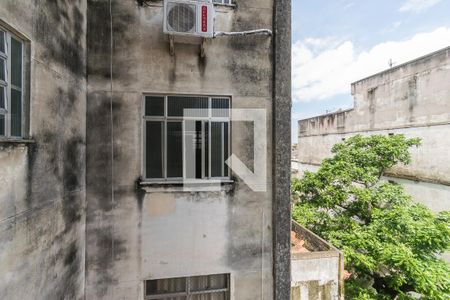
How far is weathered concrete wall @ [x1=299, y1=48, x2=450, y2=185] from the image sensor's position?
11.7 meters

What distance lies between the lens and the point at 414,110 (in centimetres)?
1332

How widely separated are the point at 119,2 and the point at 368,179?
10.8 metres

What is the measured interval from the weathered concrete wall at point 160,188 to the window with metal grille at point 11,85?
4.45ft

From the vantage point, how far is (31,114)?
280 cm

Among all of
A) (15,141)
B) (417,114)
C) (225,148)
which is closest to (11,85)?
(15,141)

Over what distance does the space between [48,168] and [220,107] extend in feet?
9.26

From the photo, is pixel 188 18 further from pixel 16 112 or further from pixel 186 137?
pixel 16 112

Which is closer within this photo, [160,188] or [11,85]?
[11,85]

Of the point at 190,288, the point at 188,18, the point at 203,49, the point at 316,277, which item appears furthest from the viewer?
the point at 316,277

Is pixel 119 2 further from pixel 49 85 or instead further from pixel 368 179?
pixel 368 179

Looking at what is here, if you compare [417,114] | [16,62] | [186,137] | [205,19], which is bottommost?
[186,137]

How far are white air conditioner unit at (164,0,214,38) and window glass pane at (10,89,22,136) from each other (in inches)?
84.9

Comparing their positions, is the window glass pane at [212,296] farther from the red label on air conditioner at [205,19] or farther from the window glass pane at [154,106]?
the red label on air conditioner at [205,19]

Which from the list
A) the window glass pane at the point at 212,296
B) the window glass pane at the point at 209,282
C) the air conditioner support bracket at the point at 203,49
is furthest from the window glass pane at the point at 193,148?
the window glass pane at the point at 212,296
